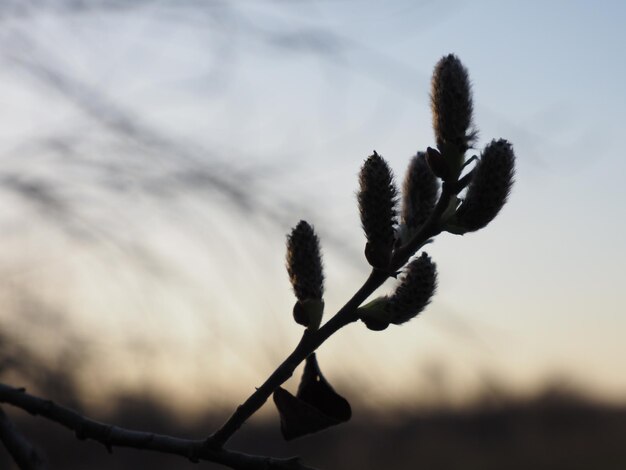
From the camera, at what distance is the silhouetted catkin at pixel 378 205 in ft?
2.58

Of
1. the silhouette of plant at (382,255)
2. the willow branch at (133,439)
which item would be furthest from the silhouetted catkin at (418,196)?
the willow branch at (133,439)

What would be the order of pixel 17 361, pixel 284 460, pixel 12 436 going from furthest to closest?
pixel 17 361, pixel 12 436, pixel 284 460

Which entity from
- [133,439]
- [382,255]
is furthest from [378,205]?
[133,439]

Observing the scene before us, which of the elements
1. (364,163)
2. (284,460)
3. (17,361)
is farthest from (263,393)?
(17,361)

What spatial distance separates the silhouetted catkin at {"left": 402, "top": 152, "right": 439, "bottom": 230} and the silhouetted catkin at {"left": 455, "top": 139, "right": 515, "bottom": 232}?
0.06m

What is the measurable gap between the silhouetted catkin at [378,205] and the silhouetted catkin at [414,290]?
1.6 inches

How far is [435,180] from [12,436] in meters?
0.39

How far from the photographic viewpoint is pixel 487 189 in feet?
2.53

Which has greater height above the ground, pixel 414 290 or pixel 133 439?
pixel 414 290

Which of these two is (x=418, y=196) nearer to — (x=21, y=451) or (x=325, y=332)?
(x=325, y=332)

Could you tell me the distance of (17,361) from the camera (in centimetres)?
241

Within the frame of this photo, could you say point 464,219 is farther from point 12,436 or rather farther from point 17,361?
point 17,361

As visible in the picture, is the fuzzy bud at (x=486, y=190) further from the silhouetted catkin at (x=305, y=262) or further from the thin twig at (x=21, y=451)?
the thin twig at (x=21, y=451)

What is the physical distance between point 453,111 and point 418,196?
0.09 metres
